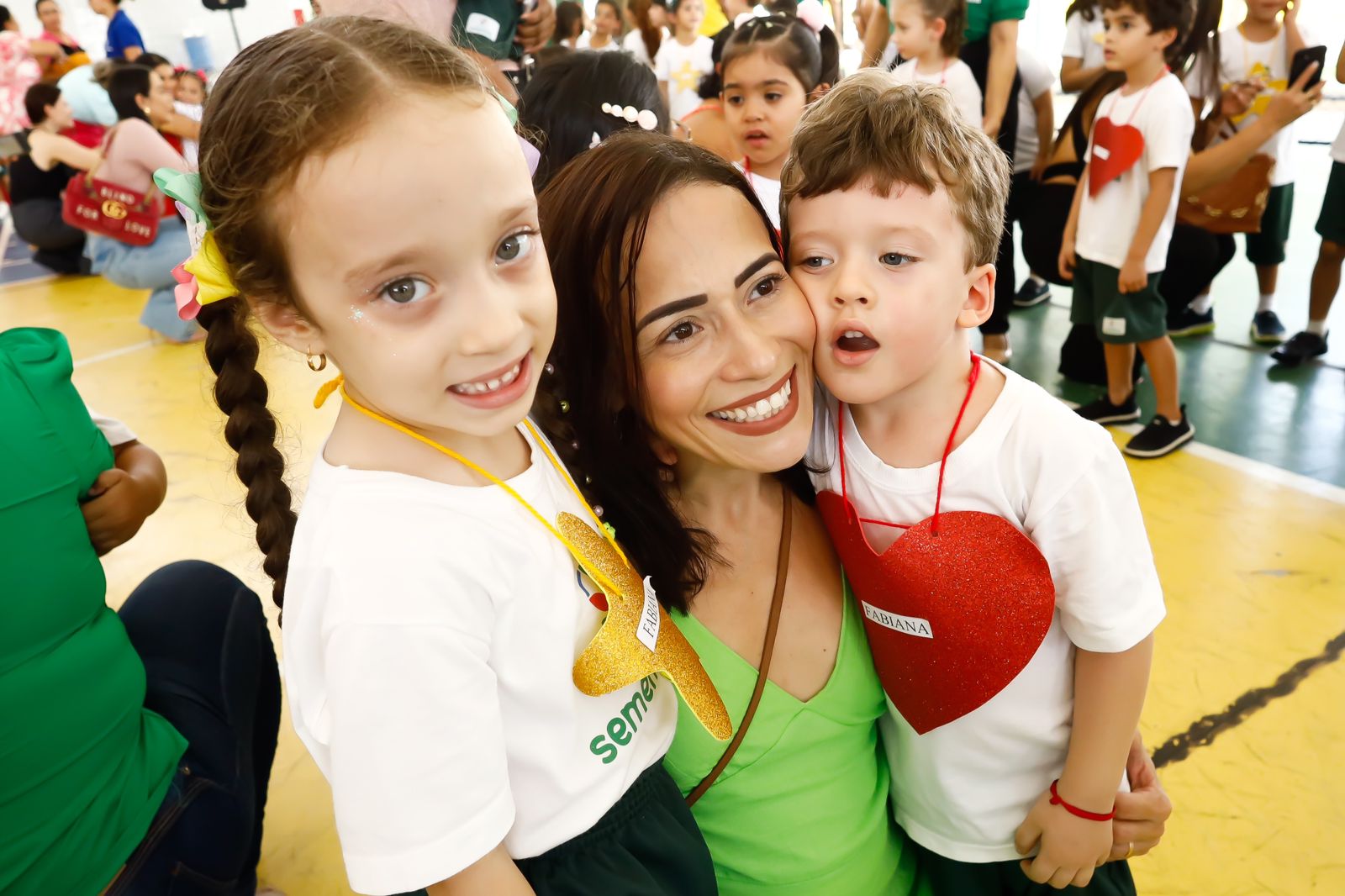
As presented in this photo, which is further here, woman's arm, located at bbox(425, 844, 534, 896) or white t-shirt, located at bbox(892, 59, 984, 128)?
white t-shirt, located at bbox(892, 59, 984, 128)

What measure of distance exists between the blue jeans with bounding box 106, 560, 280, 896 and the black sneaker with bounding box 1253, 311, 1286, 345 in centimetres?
381

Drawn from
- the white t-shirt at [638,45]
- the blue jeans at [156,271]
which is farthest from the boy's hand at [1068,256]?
the blue jeans at [156,271]

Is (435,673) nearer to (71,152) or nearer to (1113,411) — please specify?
(1113,411)

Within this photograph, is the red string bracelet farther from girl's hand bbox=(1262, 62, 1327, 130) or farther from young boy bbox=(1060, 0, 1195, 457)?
girl's hand bbox=(1262, 62, 1327, 130)

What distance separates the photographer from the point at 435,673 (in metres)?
0.73

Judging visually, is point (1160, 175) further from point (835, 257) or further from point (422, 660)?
point (422, 660)

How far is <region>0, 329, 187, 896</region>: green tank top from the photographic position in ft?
3.98

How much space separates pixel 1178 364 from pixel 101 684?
12.2 ft

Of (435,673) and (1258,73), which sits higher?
(1258,73)

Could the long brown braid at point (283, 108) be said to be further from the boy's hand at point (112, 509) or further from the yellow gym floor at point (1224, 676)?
the boy's hand at point (112, 509)

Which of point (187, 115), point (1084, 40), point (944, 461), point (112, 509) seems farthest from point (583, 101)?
point (187, 115)

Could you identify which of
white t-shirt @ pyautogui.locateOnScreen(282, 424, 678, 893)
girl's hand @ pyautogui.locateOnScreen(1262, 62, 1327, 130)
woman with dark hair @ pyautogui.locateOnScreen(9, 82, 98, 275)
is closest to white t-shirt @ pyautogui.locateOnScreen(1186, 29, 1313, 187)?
girl's hand @ pyautogui.locateOnScreen(1262, 62, 1327, 130)

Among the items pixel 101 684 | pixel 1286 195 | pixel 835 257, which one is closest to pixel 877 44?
pixel 1286 195

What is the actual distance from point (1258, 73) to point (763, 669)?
346cm
